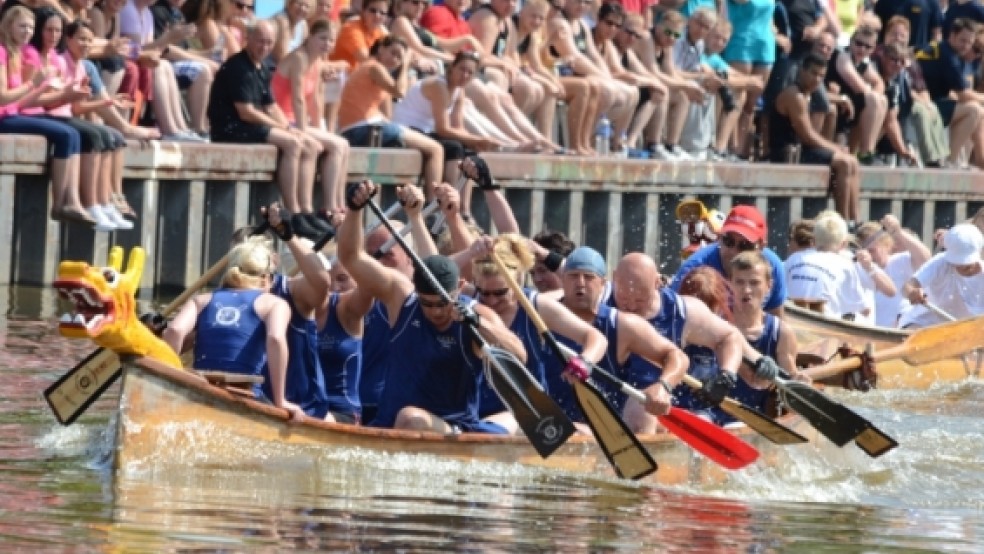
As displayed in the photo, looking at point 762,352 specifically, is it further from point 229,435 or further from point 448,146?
point 448,146

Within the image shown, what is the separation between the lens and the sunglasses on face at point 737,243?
15.0 m

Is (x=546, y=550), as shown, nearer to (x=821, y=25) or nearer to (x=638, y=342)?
(x=638, y=342)

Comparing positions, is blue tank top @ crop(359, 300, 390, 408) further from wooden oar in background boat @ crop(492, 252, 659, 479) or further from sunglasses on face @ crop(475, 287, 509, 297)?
wooden oar in background boat @ crop(492, 252, 659, 479)

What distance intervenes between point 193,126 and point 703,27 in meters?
5.67

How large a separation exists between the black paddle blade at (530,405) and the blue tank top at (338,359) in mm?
1164

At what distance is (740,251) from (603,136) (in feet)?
29.4

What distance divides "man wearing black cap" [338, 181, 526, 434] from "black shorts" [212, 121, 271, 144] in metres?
7.97

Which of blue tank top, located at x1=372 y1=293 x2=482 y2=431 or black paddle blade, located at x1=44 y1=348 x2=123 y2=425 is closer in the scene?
black paddle blade, located at x1=44 y1=348 x2=123 y2=425

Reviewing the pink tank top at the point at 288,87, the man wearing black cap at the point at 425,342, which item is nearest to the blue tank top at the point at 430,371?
the man wearing black cap at the point at 425,342

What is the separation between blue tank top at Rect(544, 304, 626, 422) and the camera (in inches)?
505

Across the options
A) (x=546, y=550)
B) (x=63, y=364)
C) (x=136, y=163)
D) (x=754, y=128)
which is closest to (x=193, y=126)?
(x=136, y=163)

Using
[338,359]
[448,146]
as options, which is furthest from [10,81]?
[338,359]

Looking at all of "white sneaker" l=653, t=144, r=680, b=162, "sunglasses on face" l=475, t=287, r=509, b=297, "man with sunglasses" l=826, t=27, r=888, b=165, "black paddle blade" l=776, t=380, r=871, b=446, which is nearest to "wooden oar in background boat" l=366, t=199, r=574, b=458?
"sunglasses on face" l=475, t=287, r=509, b=297

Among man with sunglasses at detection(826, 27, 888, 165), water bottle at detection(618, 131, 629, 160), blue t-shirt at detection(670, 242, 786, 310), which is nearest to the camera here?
blue t-shirt at detection(670, 242, 786, 310)
